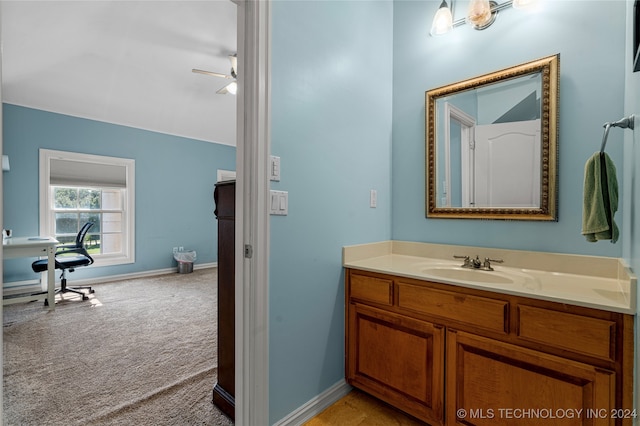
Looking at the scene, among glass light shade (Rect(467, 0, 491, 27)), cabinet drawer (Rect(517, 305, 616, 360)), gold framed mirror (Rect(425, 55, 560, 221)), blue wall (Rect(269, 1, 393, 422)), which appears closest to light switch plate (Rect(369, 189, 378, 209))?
blue wall (Rect(269, 1, 393, 422))

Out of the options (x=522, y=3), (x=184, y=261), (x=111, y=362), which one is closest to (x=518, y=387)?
(x=522, y=3)

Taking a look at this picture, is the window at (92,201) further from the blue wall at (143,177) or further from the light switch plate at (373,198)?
the light switch plate at (373,198)

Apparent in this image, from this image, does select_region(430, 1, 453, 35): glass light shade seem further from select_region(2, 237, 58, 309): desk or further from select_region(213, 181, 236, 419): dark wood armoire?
select_region(2, 237, 58, 309): desk

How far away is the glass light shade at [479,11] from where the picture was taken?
1734 millimetres

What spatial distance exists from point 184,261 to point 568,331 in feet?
17.1

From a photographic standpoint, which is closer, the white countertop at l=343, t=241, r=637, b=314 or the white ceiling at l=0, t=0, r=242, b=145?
the white countertop at l=343, t=241, r=637, b=314

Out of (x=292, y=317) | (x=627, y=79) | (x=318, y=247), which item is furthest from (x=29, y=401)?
(x=627, y=79)

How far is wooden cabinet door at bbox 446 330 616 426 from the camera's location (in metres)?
1.08

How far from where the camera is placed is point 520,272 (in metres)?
1.61

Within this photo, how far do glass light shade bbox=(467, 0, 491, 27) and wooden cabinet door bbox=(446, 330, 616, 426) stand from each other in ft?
5.79

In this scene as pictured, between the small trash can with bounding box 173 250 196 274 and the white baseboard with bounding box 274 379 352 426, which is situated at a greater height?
the small trash can with bounding box 173 250 196 274

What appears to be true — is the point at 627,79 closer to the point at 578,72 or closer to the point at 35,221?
the point at 578,72

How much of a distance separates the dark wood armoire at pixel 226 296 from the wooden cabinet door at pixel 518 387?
3.70 ft

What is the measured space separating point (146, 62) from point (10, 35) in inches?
43.1
